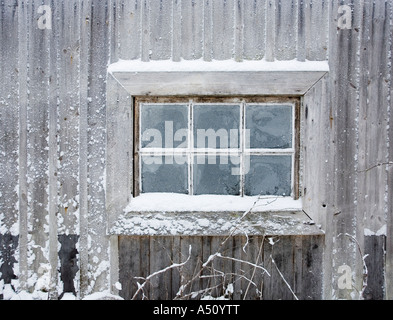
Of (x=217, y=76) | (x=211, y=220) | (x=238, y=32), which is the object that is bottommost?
(x=211, y=220)

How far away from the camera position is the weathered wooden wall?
175 centimetres

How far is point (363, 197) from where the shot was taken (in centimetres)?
178

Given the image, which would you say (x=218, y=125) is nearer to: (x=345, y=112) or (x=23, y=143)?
(x=345, y=112)

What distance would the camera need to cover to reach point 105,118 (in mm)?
1779

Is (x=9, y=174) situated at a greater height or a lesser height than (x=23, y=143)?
lesser

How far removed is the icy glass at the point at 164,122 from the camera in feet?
6.06

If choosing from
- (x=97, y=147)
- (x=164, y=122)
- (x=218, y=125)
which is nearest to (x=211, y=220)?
(x=218, y=125)

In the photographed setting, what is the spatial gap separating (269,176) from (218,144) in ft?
1.54

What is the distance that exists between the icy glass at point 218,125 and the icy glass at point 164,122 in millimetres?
110

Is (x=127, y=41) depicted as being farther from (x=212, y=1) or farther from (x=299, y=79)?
(x=299, y=79)

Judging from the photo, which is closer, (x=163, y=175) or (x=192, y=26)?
(x=192, y=26)

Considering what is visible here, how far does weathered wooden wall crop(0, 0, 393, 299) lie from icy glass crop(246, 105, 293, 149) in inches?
5.9

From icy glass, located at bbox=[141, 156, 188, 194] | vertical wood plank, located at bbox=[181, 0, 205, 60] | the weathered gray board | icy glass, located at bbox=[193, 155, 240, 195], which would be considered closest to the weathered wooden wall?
vertical wood plank, located at bbox=[181, 0, 205, 60]

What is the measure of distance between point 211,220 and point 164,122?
82cm
